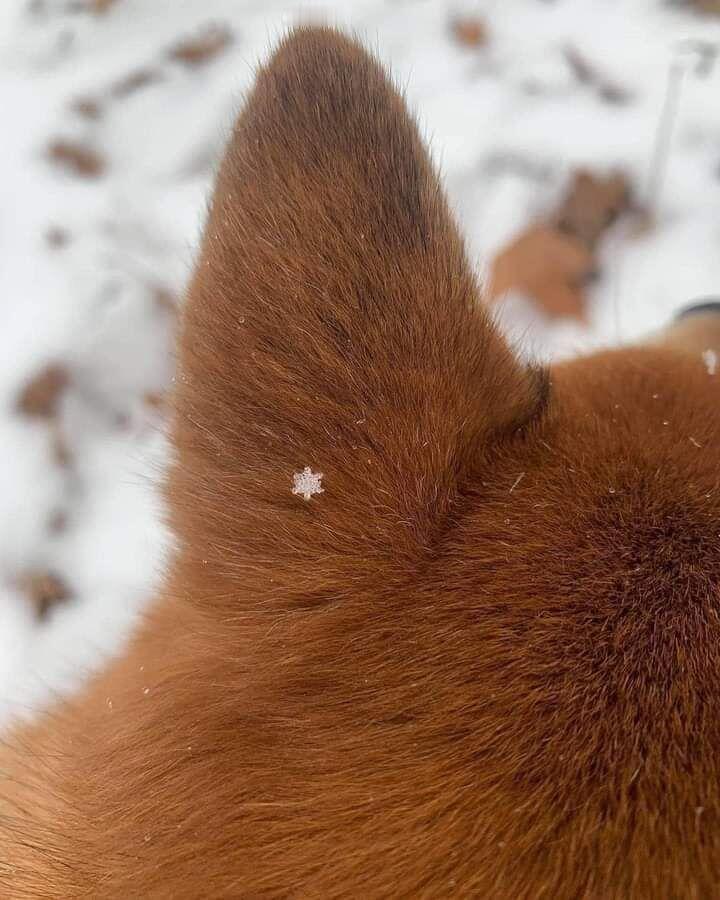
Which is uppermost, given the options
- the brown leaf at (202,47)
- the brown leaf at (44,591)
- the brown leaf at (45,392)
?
the brown leaf at (202,47)

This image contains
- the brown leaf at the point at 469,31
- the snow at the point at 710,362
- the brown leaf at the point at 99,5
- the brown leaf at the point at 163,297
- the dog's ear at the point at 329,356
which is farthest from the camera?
the brown leaf at the point at 99,5

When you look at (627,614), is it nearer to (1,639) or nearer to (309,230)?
(309,230)

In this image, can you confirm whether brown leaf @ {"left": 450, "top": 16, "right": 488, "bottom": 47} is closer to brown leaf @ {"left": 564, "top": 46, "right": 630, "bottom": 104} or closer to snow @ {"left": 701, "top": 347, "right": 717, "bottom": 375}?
brown leaf @ {"left": 564, "top": 46, "right": 630, "bottom": 104}

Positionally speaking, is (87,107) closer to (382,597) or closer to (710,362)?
(710,362)

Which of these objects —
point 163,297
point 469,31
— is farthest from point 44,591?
point 469,31

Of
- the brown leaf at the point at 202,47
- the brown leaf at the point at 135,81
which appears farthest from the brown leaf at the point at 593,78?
the brown leaf at the point at 135,81

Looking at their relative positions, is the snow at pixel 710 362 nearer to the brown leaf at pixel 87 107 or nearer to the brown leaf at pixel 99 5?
the brown leaf at pixel 87 107

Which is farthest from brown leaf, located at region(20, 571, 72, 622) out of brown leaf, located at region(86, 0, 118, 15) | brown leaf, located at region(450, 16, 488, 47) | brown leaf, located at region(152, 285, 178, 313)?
brown leaf, located at region(450, 16, 488, 47)
